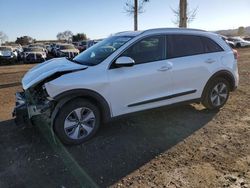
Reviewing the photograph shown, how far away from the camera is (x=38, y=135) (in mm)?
5090

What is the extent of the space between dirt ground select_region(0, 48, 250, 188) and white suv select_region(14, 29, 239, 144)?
396 mm

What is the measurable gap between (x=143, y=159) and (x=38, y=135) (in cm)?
201

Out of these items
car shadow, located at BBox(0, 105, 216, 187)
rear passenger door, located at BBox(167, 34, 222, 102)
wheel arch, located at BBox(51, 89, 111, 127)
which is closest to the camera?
car shadow, located at BBox(0, 105, 216, 187)

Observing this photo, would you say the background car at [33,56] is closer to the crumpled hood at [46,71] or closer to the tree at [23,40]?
the crumpled hood at [46,71]

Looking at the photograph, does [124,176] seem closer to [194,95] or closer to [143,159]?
[143,159]

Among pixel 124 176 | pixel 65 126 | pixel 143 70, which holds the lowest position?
pixel 124 176

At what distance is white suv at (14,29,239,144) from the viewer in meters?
4.56

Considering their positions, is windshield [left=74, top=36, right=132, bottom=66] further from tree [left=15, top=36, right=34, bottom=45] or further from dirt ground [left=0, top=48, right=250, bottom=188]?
tree [left=15, top=36, right=34, bottom=45]

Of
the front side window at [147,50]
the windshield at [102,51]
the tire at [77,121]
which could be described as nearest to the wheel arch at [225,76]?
the front side window at [147,50]

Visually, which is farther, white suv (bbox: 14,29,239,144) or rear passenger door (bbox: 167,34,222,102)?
rear passenger door (bbox: 167,34,222,102)

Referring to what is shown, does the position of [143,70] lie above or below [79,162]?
above

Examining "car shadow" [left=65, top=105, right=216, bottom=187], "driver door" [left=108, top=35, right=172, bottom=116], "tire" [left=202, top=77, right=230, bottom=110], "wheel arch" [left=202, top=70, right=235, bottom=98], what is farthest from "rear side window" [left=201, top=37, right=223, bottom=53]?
"car shadow" [left=65, top=105, right=216, bottom=187]

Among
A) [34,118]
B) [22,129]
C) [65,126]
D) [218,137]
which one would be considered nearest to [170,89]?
[218,137]

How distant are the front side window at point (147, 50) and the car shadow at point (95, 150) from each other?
125 centimetres
